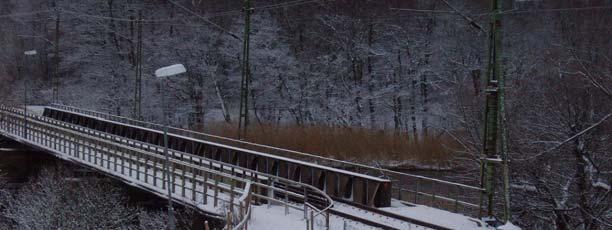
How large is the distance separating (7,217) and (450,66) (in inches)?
1470

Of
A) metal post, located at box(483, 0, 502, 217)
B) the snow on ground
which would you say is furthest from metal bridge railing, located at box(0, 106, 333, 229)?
metal post, located at box(483, 0, 502, 217)

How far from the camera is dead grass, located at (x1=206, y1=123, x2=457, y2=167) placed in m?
40.9

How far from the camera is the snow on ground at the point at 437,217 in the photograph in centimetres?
1537

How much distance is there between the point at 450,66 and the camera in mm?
56125

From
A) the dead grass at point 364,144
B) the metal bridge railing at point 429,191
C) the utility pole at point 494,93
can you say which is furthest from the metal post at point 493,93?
A: the dead grass at point 364,144

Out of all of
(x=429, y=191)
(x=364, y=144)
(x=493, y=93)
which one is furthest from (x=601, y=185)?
(x=364, y=144)

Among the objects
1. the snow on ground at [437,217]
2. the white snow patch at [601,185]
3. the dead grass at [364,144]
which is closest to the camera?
the snow on ground at [437,217]

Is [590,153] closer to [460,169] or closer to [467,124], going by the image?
[467,124]

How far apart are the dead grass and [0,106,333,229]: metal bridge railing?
16158 mm

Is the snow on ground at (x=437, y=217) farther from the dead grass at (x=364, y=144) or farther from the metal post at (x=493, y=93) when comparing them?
the dead grass at (x=364, y=144)

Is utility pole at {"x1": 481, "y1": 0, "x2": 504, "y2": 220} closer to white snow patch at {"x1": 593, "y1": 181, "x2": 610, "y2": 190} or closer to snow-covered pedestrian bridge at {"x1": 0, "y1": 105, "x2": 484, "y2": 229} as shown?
snow-covered pedestrian bridge at {"x1": 0, "y1": 105, "x2": 484, "y2": 229}

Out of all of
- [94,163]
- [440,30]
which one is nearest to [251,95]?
[440,30]

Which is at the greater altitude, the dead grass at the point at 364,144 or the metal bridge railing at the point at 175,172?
the metal bridge railing at the point at 175,172

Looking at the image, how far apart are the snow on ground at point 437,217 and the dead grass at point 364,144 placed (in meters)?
23.1
